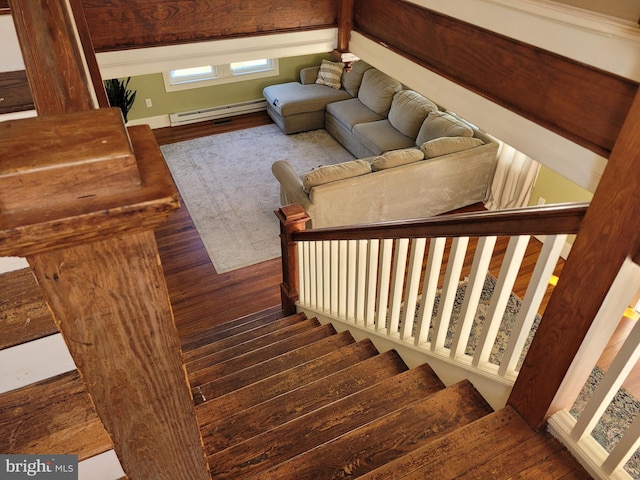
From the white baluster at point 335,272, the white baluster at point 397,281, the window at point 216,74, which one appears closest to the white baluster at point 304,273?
Result: the white baluster at point 335,272

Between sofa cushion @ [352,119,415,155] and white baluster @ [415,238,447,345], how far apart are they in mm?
3673

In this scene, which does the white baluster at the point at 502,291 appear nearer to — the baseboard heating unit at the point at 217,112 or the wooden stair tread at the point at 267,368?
the wooden stair tread at the point at 267,368

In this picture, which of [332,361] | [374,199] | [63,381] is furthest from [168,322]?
[374,199]

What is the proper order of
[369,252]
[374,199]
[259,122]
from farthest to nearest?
[259,122], [374,199], [369,252]

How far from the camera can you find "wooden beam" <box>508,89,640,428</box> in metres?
1.10

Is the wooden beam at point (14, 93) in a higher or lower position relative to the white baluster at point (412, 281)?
higher

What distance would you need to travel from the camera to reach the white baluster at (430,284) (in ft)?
5.77

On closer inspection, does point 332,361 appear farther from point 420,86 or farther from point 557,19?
point 557,19

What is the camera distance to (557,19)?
154 cm

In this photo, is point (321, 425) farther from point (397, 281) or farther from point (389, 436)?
point (397, 281)

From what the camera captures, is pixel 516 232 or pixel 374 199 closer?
pixel 516 232

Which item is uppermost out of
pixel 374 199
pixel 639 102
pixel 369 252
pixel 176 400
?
pixel 639 102

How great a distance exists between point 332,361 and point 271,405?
1.45ft

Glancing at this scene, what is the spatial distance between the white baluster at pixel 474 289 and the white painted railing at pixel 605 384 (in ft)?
1.17
